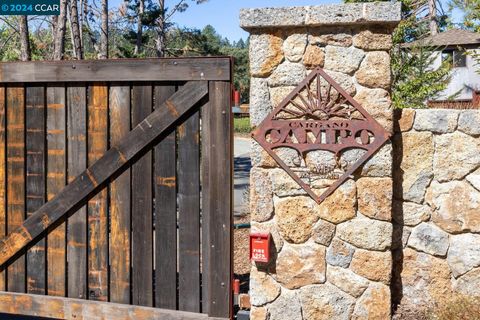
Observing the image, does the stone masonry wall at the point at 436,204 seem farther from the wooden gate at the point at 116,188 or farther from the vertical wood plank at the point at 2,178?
the vertical wood plank at the point at 2,178

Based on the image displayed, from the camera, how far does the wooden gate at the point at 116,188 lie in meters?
3.60

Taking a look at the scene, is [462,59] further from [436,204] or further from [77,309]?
[77,309]

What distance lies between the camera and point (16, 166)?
3967mm

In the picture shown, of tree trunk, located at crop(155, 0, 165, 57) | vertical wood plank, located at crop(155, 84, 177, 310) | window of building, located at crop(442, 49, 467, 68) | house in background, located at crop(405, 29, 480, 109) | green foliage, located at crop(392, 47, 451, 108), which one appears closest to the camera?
vertical wood plank, located at crop(155, 84, 177, 310)

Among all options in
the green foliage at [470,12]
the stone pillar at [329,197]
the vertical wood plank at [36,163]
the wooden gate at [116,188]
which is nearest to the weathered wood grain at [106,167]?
the wooden gate at [116,188]

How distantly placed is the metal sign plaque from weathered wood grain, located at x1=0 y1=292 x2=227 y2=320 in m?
1.28

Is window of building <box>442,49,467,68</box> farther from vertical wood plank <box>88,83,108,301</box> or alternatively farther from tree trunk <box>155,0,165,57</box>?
vertical wood plank <box>88,83,108,301</box>

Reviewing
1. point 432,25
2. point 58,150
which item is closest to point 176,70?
point 58,150

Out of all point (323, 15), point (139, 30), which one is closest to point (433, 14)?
point (139, 30)

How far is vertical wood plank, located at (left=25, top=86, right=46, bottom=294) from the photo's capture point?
12.9ft

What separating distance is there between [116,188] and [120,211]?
0.17 metres

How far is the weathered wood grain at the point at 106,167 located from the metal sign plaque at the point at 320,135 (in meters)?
0.64

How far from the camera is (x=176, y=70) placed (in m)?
3.61

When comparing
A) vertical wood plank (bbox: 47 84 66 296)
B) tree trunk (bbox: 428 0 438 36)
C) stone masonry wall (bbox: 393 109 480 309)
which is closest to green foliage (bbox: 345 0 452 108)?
stone masonry wall (bbox: 393 109 480 309)
